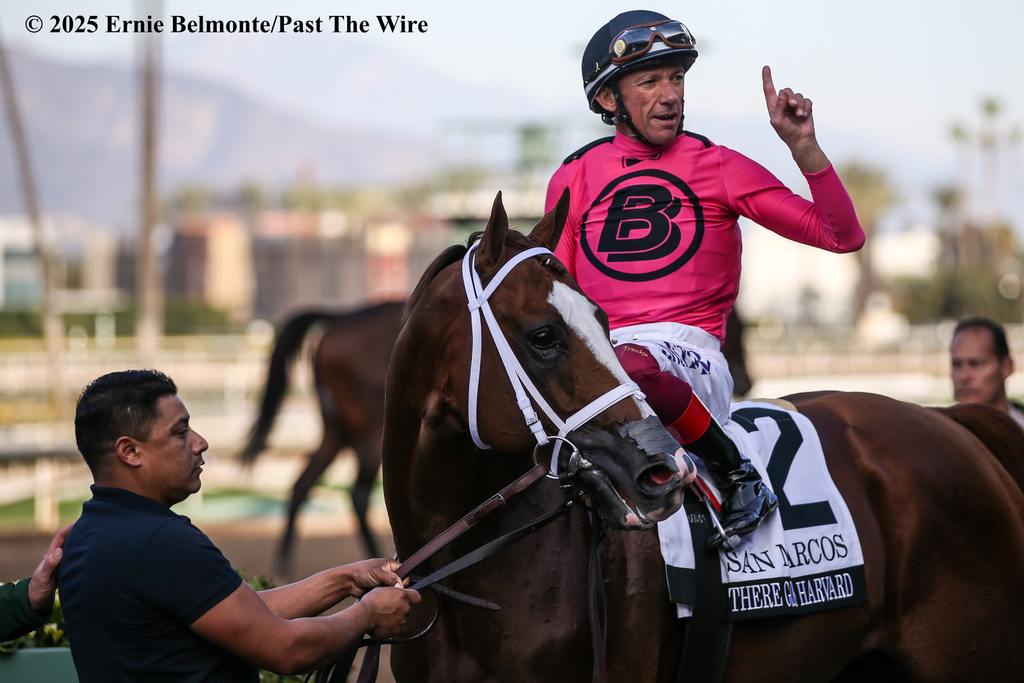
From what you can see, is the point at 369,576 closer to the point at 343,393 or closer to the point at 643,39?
the point at 643,39

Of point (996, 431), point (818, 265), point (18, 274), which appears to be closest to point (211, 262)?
point (18, 274)

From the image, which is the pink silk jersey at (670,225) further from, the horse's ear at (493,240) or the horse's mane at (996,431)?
the horse's mane at (996,431)

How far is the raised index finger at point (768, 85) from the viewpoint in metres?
3.21

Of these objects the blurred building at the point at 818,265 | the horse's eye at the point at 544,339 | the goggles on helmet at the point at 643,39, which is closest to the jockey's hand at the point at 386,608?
the horse's eye at the point at 544,339

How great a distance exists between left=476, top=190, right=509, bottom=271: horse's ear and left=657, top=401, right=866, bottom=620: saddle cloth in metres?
0.84

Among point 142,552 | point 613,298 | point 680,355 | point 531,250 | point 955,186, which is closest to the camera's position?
point 142,552

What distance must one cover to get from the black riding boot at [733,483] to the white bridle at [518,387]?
0.55 m

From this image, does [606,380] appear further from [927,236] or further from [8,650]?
[927,236]

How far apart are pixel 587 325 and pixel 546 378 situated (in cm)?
16

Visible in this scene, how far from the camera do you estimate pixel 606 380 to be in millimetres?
2766

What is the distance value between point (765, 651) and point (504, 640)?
2.78 feet

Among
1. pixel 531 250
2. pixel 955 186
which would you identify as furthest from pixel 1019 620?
pixel 955 186

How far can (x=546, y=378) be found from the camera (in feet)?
9.14

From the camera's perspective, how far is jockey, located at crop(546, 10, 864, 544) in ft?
10.7
